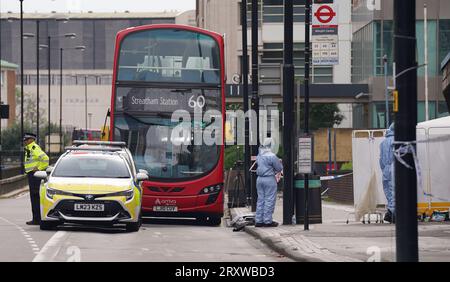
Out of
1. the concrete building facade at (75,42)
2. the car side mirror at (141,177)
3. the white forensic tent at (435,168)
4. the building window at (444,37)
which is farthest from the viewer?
the concrete building facade at (75,42)

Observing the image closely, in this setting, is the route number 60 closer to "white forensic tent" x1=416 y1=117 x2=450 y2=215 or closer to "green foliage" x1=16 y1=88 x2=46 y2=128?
"white forensic tent" x1=416 y1=117 x2=450 y2=215

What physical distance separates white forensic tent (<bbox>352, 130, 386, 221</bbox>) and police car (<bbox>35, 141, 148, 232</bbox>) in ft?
15.5

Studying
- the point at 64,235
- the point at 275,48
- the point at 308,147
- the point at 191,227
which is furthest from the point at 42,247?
the point at 275,48

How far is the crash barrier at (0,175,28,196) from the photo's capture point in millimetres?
52844

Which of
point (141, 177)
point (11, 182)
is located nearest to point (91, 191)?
point (141, 177)

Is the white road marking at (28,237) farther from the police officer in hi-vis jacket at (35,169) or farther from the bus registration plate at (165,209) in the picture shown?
the bus registration plate at (165,209)

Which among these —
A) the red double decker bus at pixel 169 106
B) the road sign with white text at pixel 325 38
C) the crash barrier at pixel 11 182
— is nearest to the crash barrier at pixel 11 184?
the crash barrier at pixel 11 182

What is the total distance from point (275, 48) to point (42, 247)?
2339 inches

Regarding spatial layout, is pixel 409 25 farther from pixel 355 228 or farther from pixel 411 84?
pixel 355 228

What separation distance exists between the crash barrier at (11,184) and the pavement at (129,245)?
27143 millimetres

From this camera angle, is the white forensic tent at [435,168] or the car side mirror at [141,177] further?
the white forensic tent at [435,168]

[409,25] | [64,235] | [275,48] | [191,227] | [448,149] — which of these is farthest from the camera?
[275,48]

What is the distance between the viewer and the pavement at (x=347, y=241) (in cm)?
1609

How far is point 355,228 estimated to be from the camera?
22906 millimetres
